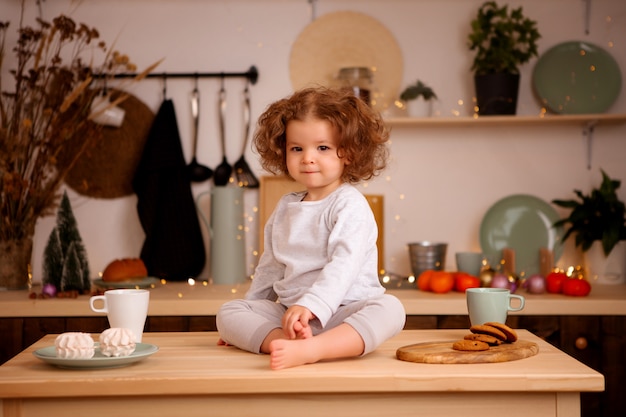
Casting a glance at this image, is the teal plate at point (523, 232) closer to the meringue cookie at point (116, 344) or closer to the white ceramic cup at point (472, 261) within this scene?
the white ceramic cup at point (472, 261)

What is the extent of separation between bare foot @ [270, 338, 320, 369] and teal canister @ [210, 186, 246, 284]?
1.48 meters

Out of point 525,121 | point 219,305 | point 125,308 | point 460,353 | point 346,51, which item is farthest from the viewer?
point 346,51

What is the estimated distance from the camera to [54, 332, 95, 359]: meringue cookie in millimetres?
1082

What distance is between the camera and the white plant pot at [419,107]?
260 centimetres

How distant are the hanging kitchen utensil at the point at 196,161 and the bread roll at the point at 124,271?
40 centimetres

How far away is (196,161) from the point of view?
2736 mm

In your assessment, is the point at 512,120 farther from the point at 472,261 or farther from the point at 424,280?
the point at 424,280

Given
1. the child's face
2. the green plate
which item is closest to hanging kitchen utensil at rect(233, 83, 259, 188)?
the green plate

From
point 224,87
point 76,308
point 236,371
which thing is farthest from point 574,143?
point 236,371

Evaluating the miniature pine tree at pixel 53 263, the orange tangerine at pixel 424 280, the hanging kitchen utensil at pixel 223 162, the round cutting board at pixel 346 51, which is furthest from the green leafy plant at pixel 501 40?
the miniature pine tree at pixel 53 263

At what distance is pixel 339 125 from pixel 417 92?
1.27m

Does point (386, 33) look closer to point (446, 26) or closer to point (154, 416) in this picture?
point (446, 26)

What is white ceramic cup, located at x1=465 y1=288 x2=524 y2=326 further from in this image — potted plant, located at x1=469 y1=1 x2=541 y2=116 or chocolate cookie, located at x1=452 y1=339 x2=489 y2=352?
potted plant, located at x1=469 y1=1 x2=541 y2=116

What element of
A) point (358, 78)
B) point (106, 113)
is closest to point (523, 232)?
point (358, 78)
